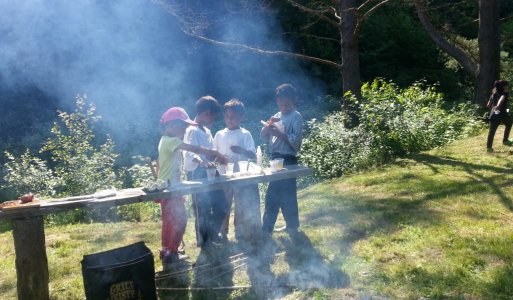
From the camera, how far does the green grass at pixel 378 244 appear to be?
3.69m

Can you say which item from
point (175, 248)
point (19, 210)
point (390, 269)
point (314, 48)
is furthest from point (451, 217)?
point (314, 48)

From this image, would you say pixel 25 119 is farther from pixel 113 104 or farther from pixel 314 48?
pixel 314 48

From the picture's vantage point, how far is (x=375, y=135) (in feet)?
29.8

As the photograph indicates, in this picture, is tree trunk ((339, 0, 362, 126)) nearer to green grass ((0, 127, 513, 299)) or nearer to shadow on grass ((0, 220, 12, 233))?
green grass ((0, 127, 513, 299))

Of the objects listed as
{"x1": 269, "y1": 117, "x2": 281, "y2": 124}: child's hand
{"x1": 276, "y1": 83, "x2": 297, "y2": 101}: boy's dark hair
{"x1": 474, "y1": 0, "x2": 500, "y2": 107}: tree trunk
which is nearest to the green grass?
{"x1": 269, "y1": 117, "x2": 281, "y2": 124}: child's hand

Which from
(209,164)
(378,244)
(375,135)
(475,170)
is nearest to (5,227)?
(209,164)

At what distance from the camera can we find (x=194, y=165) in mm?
4707

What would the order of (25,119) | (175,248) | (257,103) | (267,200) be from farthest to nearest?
(257,103), (25,119), (267,200), (175,248)

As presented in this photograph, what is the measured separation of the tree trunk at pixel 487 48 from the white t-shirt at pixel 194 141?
37.1ft

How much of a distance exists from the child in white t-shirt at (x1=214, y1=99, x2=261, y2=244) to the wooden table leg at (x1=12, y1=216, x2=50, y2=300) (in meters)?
1.96

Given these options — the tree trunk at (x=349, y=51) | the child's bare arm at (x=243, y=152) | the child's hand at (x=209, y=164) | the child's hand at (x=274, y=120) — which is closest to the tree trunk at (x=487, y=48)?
the tree trunk at (x=349, y=51)

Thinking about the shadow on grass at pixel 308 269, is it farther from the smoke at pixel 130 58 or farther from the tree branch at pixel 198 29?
the smoke at pixel 130 58

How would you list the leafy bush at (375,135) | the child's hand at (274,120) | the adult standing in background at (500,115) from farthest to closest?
the leafy bush at (375,135), the adult standing in background at (500,115), the child's hand at (274,120)

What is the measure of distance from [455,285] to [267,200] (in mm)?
2120
